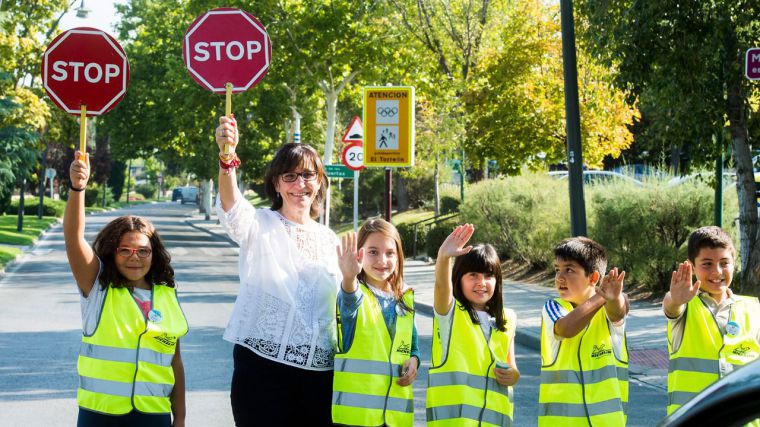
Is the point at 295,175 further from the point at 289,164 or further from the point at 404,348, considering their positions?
the point at 404,348

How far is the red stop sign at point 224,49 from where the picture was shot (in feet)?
16.1

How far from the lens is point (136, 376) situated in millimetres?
4109

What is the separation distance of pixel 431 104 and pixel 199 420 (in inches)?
844

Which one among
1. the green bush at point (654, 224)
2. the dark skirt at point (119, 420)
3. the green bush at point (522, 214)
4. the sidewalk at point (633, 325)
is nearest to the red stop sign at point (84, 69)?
the dark skirt at point (119, 420)

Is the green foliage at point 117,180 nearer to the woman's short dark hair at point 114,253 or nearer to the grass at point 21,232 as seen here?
the grass at point 21,232

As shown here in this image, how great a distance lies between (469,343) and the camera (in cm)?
448

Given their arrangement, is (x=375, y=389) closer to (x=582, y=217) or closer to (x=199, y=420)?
(x=199, y=420)

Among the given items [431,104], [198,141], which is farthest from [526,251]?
[198,141]

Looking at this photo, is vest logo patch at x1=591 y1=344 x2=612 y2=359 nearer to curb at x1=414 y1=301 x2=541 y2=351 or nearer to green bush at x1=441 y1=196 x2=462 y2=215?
curb at x1=414 y1=301 x2=541 y2=351

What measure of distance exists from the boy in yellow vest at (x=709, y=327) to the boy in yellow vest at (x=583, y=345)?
0.25 meters

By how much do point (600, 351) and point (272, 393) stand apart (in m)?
1.43

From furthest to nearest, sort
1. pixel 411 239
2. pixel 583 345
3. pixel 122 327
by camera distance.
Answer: pixel 411 239 → pixel 583 345 → pixel 122 327

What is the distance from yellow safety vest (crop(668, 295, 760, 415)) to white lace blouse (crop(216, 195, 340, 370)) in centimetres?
160

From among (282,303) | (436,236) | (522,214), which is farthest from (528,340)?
(436,236)
